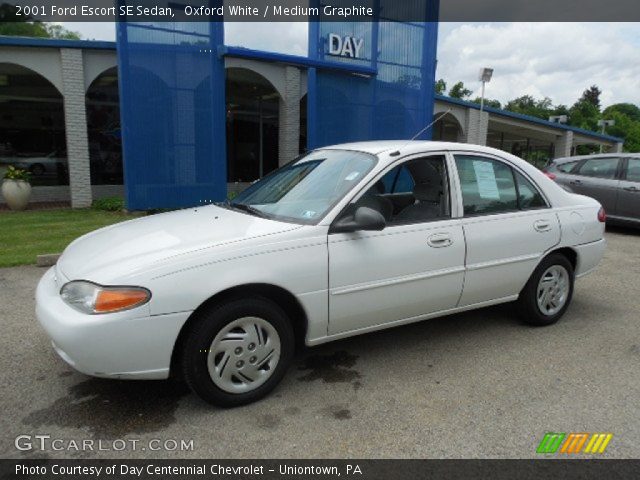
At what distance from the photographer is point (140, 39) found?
10102 mm

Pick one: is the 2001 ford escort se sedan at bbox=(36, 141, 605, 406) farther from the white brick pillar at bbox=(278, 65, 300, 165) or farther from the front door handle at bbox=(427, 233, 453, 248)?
the white brick pillar at bbox=(278, 65, 300, 165)

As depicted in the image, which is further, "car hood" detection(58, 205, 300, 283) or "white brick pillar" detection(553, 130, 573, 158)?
"white brick pillar" detection(553, 130, 573, 158)

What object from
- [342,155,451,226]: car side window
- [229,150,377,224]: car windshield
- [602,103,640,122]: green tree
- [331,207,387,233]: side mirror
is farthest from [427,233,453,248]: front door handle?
[602,103,640,122]: green tree

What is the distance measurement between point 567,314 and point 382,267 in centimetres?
256

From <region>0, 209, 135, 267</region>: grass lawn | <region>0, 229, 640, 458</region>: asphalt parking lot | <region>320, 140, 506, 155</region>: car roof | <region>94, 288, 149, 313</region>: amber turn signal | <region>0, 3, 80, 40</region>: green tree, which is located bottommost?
<region>0, 209, 135, 267</region>: grass lawn

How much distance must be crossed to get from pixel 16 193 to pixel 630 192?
42.6 feet

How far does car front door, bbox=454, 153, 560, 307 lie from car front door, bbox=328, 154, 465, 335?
158 mm

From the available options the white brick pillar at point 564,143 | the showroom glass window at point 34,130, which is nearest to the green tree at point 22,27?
the showroom glass window at point 34,130

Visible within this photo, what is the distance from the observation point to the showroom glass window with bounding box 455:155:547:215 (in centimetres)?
392

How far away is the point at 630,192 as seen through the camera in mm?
9328

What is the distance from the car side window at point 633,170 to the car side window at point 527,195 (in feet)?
21.2

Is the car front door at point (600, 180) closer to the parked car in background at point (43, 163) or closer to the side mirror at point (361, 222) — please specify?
the side mirror at point (361, 222)

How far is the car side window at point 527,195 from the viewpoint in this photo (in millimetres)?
4242

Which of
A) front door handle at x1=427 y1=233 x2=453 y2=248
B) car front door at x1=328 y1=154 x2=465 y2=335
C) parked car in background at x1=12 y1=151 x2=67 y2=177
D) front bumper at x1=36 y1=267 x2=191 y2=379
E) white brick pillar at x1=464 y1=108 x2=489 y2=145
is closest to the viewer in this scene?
front bumper at x1=36 y1=267 x2=191 y2=379
